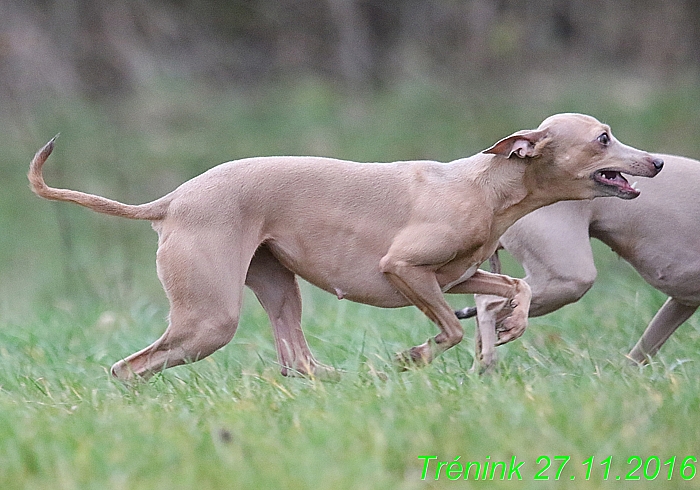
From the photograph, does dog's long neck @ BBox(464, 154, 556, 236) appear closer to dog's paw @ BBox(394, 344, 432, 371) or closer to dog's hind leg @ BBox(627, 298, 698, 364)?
dog's paw @ BBox(394, 344, 432, 371)

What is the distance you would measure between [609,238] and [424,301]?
1.29 m

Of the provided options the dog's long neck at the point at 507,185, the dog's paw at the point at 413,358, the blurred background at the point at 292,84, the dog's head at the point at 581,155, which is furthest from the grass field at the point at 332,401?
the blurred background at the point at 292,84

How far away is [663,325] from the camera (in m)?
5.58

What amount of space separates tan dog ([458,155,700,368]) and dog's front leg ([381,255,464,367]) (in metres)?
0.47

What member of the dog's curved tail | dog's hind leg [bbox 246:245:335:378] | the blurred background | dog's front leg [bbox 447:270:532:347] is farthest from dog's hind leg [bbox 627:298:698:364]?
the blurred background

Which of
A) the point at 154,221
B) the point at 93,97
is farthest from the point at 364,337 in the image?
the point at 93,97

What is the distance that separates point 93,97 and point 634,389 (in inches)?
500

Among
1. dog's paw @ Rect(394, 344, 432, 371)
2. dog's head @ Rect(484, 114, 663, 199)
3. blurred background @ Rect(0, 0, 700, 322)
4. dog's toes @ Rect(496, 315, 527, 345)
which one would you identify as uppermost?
dog's head @ Rect(484, 114, 663, 199)

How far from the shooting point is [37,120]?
1420 centimetres

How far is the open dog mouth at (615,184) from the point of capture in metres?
4.71

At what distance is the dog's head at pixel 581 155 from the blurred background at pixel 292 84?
722 centimetres

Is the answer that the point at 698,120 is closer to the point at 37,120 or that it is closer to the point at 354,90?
the point at 354,90

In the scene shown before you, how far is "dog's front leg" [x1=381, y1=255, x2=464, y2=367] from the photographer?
4.68 metres

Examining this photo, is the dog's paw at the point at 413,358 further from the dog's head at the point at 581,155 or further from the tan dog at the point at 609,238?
the dog's head at the point at 581,155
